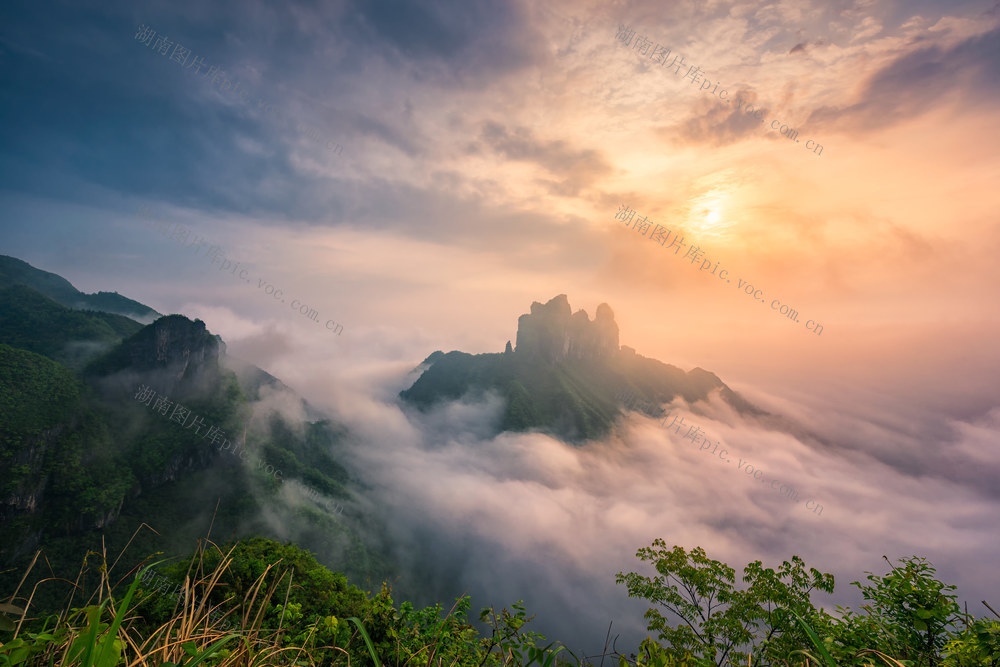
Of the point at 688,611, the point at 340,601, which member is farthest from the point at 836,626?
the point at 340,601

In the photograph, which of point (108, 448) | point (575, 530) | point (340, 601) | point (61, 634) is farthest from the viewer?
point (575, 530)

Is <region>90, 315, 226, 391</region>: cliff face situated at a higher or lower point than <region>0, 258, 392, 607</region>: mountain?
higher

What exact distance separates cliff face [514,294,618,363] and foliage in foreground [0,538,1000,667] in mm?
168725

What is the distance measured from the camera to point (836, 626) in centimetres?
883

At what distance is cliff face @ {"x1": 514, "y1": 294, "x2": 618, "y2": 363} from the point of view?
185 meters

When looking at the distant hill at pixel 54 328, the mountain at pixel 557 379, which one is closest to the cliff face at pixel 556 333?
the mountain at pixel 557 379

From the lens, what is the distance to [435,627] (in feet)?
26.7

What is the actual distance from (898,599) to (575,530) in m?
190

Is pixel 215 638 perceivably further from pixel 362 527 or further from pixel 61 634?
pixel 362 527

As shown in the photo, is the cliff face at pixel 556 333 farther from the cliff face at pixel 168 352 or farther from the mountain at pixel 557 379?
the cliff face at pixel 168 352

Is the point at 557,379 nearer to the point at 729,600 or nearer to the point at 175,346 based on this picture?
the point at 175,346

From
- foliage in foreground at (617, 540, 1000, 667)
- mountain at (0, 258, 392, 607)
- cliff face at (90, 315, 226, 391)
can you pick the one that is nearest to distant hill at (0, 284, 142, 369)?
mountain at (0, 258, 392, 607)

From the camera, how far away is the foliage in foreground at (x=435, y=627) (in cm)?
299

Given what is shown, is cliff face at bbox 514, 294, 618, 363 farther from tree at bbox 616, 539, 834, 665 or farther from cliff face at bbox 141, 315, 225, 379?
tree at bbox 616, 539, 834, 665
